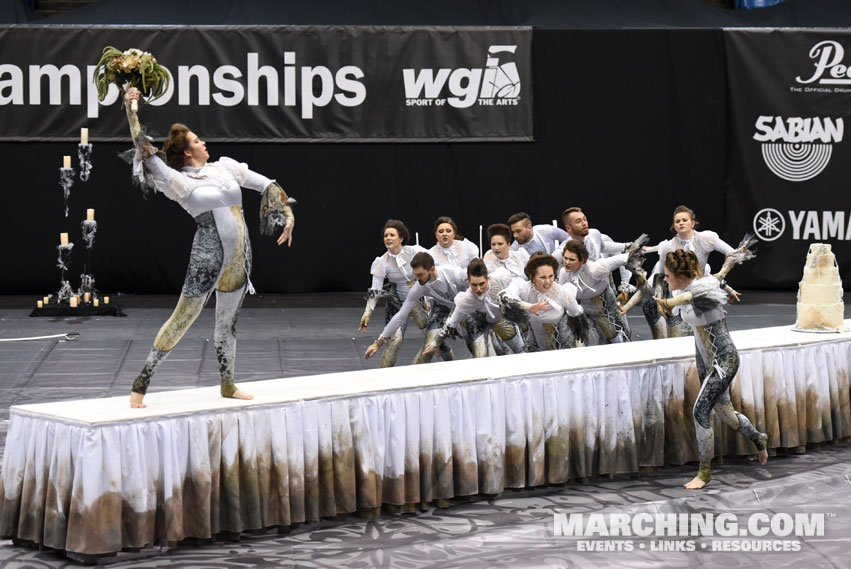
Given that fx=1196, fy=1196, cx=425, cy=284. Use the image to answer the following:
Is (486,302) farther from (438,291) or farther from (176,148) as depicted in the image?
(176,148)

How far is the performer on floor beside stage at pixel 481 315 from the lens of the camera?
840 centimetres

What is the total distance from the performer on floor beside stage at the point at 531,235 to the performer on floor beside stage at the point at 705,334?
9.57 ft

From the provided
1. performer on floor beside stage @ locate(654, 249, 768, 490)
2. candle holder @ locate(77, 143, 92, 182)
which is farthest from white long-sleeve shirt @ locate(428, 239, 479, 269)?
candle holder @ locate(77, 143, 92, 182)

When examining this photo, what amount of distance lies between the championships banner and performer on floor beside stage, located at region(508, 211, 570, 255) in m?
5.24

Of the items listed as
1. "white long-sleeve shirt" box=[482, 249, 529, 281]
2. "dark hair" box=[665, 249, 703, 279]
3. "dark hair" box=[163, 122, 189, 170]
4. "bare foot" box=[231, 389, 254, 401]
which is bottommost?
"bare foot" box=[231, 389, 254, 401]

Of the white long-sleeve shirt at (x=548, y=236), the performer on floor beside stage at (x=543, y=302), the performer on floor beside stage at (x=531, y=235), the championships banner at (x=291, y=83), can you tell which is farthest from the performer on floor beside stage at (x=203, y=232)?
the championships banner at (x=291, y=83)

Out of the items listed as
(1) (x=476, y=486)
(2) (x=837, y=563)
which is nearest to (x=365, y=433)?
(1) (x=476, y=486)

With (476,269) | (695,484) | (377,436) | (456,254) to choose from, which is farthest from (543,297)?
(377,436)

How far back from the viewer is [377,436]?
20.8 feet

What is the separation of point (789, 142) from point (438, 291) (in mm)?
8557

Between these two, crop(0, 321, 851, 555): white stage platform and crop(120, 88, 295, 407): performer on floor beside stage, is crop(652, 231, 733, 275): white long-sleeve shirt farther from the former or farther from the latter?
crop(120, 88, 295, 407): performer on floor beside stage

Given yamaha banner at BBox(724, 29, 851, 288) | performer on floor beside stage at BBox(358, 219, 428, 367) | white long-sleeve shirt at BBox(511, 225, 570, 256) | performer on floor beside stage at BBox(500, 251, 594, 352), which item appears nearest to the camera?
performer on floor beside stage at BBox(500, 251, 594, 352)

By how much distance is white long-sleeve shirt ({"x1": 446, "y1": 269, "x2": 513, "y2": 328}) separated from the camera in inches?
331

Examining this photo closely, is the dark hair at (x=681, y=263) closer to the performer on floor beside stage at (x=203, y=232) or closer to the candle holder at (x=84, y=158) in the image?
the performer on floor beside stage at (x=203, y=232)
